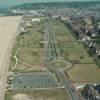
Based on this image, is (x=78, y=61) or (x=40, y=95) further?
(x=78, y=61)

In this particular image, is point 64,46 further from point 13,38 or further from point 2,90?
point 2,90

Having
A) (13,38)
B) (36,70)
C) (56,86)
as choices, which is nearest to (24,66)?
(36,70)

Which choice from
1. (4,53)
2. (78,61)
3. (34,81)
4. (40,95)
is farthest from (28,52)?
(40,95)

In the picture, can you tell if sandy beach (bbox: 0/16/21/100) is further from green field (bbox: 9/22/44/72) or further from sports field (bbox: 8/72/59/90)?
sports field (bbox: 8/72/59/90)

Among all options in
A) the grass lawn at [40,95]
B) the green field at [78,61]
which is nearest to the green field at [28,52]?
the green field at [78,61]

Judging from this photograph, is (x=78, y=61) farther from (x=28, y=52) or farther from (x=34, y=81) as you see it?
(x=34, y=81)

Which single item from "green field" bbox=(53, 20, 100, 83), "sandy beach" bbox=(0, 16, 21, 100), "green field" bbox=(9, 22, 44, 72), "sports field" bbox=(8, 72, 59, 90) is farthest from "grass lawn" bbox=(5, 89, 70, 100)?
"green field" bbox=(9, 22, 44, 72)

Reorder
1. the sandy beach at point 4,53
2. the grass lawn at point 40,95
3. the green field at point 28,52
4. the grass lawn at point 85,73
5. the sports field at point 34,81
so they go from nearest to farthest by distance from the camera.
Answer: the grass lawn at point 40,95 < the sports field at point 34,81 < the sandy beach at point 4,53 < the grass lawn at point 85,73 < the green field at point 28,52

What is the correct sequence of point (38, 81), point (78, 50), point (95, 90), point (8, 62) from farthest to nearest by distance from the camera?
point (78, 50)
point (8, 62)
point (38, 81)
point (95, 90)

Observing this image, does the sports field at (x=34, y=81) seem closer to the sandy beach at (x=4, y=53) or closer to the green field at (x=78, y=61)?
the sandy beach at (x=4, y=53)
